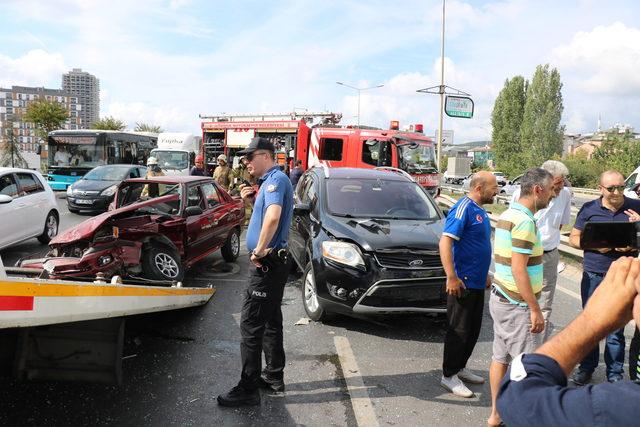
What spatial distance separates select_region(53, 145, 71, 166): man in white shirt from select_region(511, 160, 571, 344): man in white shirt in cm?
1816

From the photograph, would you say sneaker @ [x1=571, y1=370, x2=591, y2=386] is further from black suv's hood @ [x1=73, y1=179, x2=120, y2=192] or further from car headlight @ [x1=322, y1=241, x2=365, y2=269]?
black suv's hood @ [x1=73, y1=179, x2=120, y2=192]

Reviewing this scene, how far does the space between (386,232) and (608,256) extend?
1.94 m

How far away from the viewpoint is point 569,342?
1.21m

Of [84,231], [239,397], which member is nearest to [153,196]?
[84,231]

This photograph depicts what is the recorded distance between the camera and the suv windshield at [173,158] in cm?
1914

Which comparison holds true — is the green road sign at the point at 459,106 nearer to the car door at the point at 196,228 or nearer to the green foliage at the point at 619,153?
the car door at the point at 196,228

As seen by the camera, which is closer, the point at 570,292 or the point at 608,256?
the point at 608,256

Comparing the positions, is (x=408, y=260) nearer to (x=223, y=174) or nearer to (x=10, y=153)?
(x=223, y=174)

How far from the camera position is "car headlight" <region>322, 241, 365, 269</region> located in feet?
14.7

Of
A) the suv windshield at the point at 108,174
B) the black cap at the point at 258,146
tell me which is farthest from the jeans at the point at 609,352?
the suv windshield at the point at 108,174

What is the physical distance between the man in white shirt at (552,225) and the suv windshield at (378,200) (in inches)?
56.5

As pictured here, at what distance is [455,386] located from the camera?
11.6 feet

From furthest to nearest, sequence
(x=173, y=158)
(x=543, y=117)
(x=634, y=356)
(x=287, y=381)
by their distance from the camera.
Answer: (x=543, y=117), (x=173, y=158), (x=287, y=381), (x=634, y=356)

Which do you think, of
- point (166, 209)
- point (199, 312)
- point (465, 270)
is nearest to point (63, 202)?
point (166, 209)
